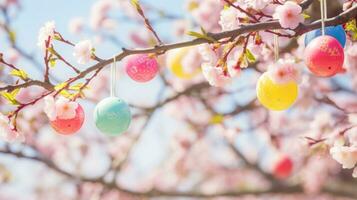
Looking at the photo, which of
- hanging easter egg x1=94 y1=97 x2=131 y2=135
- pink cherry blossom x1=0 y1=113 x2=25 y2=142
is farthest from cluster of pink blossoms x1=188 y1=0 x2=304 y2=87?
pink cherry blossom x1=0 y1=113 x2=25 y2=142

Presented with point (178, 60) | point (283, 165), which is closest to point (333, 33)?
point (178, 60)

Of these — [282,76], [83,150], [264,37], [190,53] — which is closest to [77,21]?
[83,150]

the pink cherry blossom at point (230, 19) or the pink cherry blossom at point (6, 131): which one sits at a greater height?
the pink cherry blossom at point (230, 19)

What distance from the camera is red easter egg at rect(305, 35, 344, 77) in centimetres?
207

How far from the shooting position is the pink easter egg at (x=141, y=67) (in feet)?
7.81

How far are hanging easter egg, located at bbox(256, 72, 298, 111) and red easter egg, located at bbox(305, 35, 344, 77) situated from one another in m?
0.14

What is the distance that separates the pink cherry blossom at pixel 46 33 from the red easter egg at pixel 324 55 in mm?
1053

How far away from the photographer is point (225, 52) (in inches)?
94.8

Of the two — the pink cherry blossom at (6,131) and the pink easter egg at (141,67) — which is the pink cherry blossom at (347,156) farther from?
the pink cherry blossom at (6,131)

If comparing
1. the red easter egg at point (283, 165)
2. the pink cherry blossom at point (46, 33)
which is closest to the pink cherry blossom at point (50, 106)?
the pink cherry blossom at point (46, 33)

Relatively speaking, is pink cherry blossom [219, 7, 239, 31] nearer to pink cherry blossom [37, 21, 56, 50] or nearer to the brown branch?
the brown branch

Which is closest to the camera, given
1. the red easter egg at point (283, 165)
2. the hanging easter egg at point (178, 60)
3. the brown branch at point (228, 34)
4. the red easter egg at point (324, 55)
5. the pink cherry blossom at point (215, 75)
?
the red easter egg at point (324, 55)

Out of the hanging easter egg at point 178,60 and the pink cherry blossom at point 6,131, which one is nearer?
the pink cherry blossom at point 6,131

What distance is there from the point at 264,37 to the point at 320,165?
5859mm
